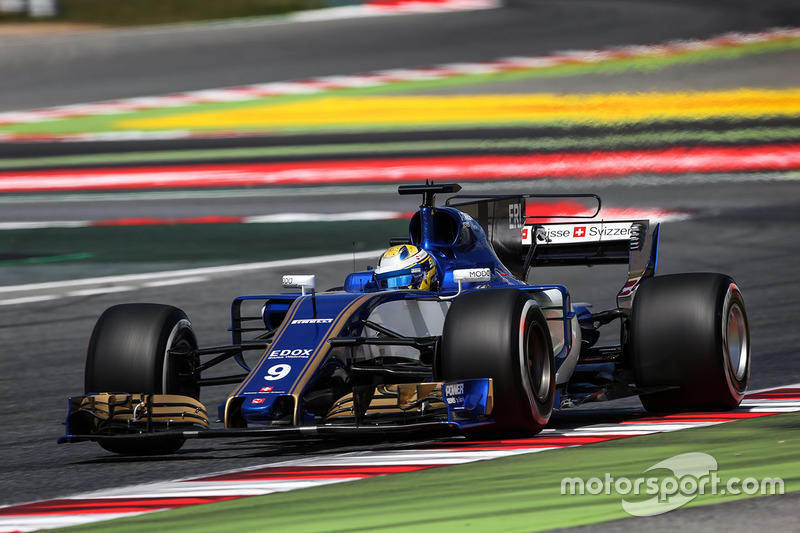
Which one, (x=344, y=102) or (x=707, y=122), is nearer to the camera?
(x=707, y=122)

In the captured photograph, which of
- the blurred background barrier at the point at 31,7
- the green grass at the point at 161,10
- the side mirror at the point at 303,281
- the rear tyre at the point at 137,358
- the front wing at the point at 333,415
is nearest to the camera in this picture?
the front wing at the point at 333,415

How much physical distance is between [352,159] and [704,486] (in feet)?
51.2

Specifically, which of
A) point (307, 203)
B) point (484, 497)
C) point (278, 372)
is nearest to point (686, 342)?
point (278, 372)

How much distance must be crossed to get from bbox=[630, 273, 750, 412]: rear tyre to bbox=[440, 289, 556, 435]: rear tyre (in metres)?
1.13

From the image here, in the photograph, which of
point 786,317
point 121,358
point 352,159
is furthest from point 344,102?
point 121,358

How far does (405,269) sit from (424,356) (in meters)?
0.53

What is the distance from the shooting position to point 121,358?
7742 mm

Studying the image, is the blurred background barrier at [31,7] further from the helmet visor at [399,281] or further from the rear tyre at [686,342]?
the rear tyre at [686,342]

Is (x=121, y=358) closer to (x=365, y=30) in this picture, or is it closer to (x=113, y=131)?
(x=113, y=131)

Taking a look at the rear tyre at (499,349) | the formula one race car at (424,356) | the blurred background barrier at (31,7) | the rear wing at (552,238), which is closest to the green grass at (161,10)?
the blurred background barrier at (31,7)

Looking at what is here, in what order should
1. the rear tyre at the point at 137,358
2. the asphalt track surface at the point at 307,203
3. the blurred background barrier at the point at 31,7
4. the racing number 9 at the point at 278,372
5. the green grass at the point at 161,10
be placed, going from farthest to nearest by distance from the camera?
the blurred background barrier at the point at 31,7
the green grass at the point at 161,10
the asphalt track surface at the point at 307,203
the rear tyre at the point at 137,358
the racing number 9 at the point at 278,372

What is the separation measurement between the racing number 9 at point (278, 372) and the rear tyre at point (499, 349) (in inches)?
31.8

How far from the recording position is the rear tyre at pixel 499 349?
6.96m

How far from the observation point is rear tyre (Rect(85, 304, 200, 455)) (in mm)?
7711
